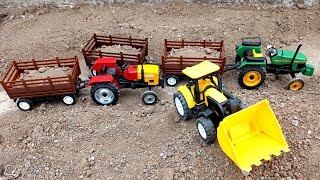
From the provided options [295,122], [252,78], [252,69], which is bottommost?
[252,78]

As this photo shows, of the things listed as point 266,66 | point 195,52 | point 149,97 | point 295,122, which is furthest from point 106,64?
point 295,122

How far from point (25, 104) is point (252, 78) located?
6.08 metres

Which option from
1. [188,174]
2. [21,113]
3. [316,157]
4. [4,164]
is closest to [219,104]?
[188,174]

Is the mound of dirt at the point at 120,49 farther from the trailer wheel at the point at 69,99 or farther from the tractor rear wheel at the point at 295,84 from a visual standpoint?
the tractor rear wheel at the point at 295,84

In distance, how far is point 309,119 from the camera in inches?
235

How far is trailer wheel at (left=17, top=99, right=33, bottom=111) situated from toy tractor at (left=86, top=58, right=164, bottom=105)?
163cm

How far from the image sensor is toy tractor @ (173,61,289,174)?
199 inches

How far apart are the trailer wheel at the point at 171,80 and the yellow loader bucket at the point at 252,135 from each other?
10.1 feet

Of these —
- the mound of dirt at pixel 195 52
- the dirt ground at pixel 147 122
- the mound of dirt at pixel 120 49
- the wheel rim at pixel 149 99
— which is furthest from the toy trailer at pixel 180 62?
the mound of dirt at pixel 120 49

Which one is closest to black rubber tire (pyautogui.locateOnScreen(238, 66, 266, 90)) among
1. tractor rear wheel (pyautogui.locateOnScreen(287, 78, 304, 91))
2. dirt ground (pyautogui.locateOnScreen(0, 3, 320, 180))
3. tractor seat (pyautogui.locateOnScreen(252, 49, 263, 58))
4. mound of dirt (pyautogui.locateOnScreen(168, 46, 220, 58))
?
dirt ground (pyautogui.locateOnScreen(0, 3, 320, 180))

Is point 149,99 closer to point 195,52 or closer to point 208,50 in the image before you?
point 195,52

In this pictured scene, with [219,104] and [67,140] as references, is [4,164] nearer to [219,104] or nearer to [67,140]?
[67,140]

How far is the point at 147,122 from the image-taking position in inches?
265

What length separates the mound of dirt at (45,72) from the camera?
7833 mm
